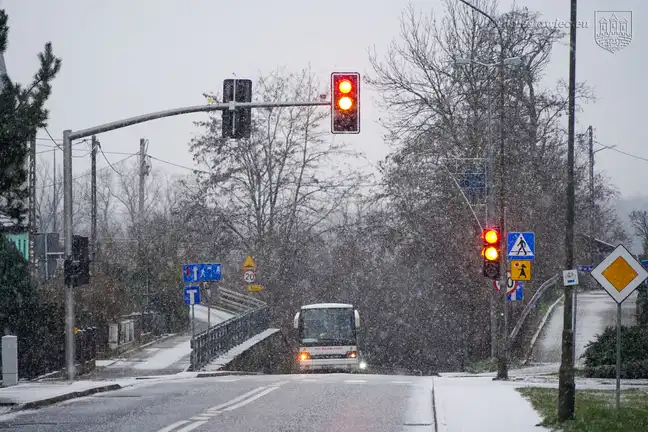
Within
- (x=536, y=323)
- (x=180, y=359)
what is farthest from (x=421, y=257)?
(x=180, y=359)

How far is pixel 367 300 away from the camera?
63.7 meters

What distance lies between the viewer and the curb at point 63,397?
18.2m

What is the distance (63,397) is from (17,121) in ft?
17.5

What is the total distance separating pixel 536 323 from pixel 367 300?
18.6 m

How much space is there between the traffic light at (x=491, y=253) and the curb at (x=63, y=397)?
30.7 feet

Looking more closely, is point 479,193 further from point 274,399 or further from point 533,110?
point 274,399

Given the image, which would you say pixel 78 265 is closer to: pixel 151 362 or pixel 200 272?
pixel 200 272

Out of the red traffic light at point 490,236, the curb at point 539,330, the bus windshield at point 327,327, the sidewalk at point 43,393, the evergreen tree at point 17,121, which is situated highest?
the evergreen tree at point 17,121

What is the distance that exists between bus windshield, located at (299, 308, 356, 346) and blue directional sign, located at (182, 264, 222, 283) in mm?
4787

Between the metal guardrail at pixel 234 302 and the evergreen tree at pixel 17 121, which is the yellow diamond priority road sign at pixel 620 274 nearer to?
the evergreen tree at pixel 17 121

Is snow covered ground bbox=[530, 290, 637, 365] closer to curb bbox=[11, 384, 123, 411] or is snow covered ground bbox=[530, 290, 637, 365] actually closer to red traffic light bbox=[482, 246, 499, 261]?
red traffic light bbox=[482, 246, 499, 261]

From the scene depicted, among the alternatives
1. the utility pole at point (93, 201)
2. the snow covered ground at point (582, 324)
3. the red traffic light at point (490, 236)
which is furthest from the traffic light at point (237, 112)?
the utility pole at point (93, 201)

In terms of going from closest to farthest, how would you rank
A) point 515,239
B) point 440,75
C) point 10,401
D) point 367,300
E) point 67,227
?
point 10,401 → point 67,227 → point 515,239 → point 440,75 → point 367,300

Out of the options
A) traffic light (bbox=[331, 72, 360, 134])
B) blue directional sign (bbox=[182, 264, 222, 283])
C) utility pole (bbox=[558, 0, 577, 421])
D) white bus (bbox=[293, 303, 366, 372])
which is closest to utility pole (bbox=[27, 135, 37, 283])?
blue directional sign (bbox=[182, 264, 222, 283])
